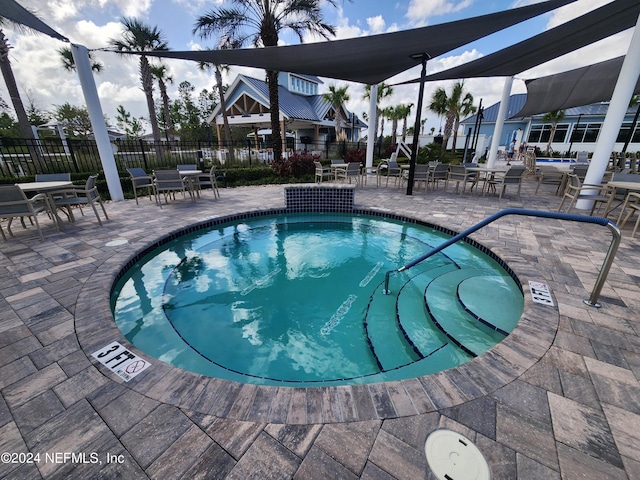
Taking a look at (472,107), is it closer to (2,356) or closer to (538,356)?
(538,356)

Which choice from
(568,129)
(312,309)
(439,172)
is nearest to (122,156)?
(312,309)

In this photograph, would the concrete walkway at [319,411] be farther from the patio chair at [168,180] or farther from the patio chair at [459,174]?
the patio chair at [459,174]

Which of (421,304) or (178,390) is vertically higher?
(178,390)

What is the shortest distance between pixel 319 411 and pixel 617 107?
312 inches

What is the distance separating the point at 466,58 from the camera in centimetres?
792

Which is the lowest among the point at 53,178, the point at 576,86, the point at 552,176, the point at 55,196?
the point at 55,196

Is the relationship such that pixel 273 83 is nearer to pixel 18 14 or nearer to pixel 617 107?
pixel 18 14

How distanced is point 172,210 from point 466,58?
9462mm

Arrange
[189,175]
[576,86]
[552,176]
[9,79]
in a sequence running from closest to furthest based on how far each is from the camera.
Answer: [189,175], [552,176], [576,86], [9,79]

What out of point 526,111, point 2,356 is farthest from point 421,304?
point 526,111

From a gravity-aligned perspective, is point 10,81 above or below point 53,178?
above

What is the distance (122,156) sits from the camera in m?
10.4

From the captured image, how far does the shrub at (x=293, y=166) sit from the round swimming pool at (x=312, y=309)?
6773mm

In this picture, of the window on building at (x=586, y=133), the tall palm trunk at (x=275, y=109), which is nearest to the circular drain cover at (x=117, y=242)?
the tall palm trunk at (x=275, y=109)
